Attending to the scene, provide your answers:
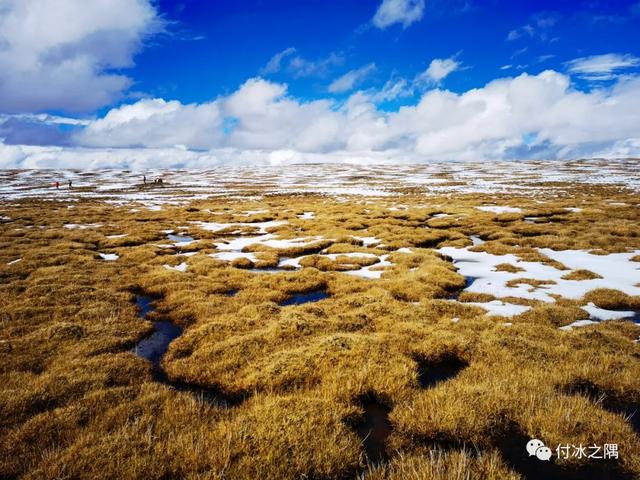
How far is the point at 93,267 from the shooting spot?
18.5 meters

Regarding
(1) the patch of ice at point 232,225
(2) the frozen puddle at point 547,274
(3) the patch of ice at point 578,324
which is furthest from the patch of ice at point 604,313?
(1) the patch of ice at point 232,225

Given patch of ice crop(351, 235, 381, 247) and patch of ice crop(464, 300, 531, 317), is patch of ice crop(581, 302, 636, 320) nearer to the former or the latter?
patch of ice crop(464, 300, 531, 317)

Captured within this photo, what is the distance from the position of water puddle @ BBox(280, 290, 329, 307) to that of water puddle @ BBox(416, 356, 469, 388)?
6.27 meters

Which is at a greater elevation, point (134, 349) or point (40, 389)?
point (40, 389)

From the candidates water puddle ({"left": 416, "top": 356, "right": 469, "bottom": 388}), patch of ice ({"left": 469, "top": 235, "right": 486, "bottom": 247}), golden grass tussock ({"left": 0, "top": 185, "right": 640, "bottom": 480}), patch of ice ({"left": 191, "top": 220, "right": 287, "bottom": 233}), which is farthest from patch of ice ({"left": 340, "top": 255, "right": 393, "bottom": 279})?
patch of ice ({"left": 191, "top": 220, "right": 287, "bottom": 233})

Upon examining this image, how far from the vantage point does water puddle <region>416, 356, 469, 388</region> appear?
8.20 meters

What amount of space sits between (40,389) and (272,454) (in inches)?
209

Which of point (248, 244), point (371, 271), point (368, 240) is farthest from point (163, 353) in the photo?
point (368, 240)

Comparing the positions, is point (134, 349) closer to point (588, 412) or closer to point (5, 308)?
point (5, 308)

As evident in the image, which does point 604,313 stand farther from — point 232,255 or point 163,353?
point 232,255

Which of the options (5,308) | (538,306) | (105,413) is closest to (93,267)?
(5,308)

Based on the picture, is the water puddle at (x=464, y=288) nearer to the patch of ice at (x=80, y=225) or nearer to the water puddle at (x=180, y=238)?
the water puddle at (x=180, y=238)

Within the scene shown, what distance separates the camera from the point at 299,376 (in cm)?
796

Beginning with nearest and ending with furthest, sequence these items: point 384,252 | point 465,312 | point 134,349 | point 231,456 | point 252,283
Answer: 1. point 231,456
2. point 134,349
3. point 465,312
4. point 252,283
5. point 384,252
